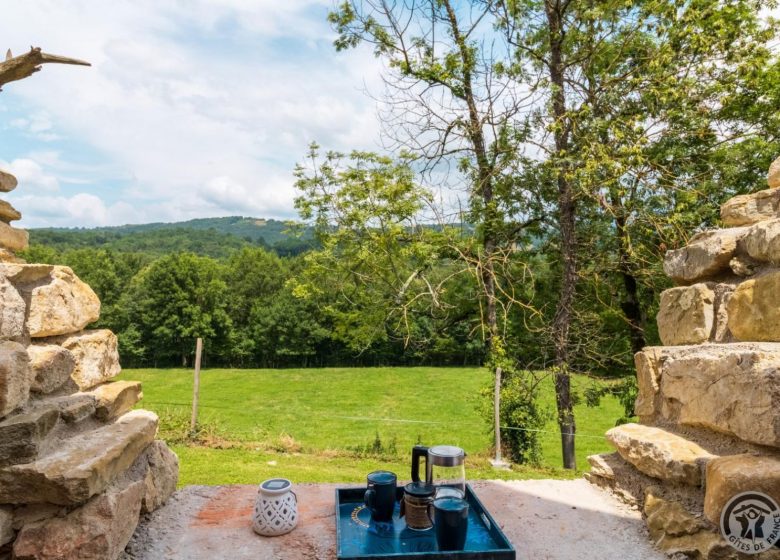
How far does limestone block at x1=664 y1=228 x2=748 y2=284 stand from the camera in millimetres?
2621

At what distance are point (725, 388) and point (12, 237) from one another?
347 centimetres

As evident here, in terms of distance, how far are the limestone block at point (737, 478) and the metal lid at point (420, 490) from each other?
1.19m

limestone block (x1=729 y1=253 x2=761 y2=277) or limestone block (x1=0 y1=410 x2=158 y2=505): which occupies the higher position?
limestone block (x1=729 y1=253 x2=761 y2=277)

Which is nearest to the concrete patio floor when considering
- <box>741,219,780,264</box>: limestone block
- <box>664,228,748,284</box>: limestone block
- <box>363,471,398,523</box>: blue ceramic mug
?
<box>363,471,398,523</box>: blue ceramic mug

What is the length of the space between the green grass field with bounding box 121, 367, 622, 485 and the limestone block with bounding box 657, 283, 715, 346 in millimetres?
2354

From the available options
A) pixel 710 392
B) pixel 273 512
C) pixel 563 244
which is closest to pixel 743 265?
pixel 710 392

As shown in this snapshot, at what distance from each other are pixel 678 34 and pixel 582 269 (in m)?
3.14

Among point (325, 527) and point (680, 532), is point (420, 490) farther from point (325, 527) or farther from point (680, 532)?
point (680, 532)

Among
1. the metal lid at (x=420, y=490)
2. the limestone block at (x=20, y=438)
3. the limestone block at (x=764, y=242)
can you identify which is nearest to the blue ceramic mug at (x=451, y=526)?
the metal lid at (x=420, y=490)

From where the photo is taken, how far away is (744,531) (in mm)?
1983

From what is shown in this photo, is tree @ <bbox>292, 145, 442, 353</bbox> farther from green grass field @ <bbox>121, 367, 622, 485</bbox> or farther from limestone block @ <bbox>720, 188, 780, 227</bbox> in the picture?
limestone block @ <bbox>720, 188, 780, 227</bbox>

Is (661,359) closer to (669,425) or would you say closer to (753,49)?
(669,425)

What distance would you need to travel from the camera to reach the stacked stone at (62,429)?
5.90 feet

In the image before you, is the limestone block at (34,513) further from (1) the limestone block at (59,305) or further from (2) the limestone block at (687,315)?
(2) the limestone block at (687,315)
